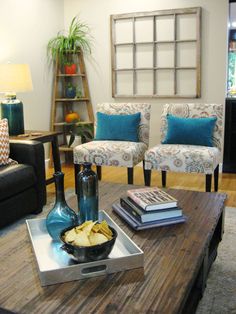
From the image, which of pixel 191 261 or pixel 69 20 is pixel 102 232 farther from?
pixel 69 20

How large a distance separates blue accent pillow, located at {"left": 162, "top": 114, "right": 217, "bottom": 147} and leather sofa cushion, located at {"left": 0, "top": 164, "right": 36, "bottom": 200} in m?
1.35

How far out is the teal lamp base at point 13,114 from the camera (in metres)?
3.53

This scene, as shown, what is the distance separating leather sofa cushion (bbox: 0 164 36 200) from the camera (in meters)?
2.67

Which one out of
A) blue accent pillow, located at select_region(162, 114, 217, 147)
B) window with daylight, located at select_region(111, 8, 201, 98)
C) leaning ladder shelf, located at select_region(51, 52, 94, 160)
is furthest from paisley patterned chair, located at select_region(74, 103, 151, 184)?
leaning ladder shelf, located at select_region(51, 52, 94, 160)

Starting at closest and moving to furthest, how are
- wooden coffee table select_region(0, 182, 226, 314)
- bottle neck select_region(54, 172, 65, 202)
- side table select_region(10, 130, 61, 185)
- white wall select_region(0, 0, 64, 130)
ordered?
wooden coffee table select_region(0, 182, 226, 314)
bottle neck select_region(54, 172, 65, 202)
side table select_region(10, 130, 61, 185)
white wall select_region(0, 0, 64, 130)

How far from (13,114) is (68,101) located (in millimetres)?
1471

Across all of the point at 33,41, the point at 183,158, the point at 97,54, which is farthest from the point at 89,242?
the point at 97,54

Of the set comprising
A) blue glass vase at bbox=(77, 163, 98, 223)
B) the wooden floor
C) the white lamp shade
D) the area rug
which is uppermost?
the white lamp shade

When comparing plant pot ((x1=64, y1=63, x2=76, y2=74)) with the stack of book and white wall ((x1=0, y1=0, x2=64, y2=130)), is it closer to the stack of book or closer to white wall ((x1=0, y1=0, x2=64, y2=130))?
white wall ((x1=0, y1=0, x2=64, y2=130))

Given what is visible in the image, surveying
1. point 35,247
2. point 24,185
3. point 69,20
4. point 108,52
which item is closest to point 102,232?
Result: point 35,247

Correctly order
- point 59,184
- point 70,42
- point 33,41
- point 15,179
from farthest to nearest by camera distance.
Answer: point 70,42 < point 33,41 < point 15,179 < point 59,184

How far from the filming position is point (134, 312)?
1090 millimetres

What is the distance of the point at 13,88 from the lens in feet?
11.5

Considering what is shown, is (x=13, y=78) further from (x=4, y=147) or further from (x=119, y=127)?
(x=119, y=127)
